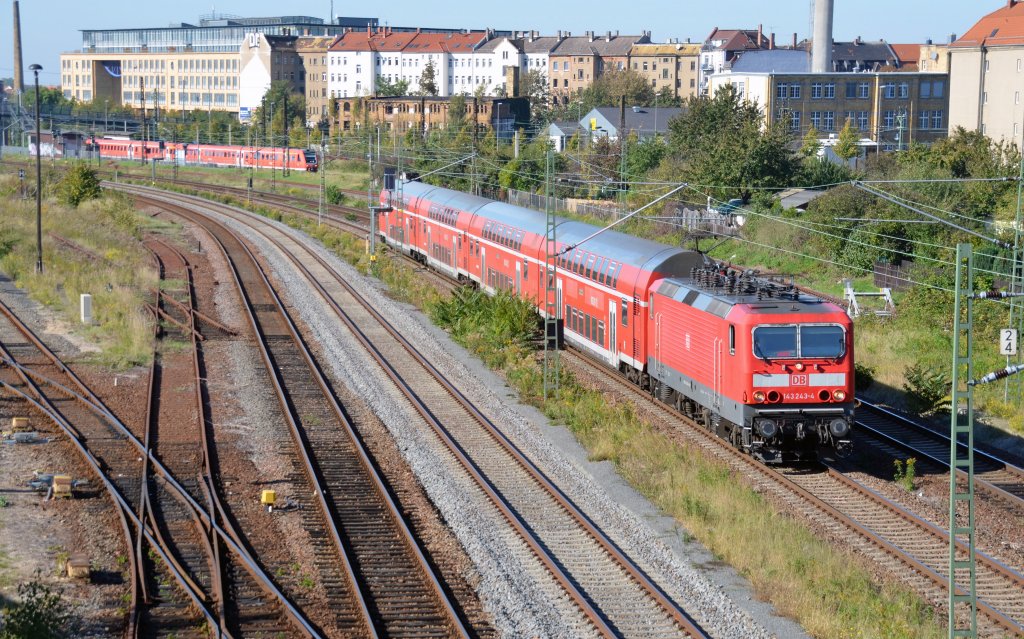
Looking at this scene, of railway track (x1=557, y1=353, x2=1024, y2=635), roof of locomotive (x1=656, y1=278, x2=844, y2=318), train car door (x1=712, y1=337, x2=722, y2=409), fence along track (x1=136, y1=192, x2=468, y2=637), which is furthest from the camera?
train car door (x1=712, y1=337, x2=722, y2=409)

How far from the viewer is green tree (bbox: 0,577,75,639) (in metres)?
12.9

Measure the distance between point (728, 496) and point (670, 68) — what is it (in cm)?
14799

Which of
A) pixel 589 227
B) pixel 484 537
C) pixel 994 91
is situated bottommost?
pixel 484 537

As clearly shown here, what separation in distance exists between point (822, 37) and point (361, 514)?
93.4m

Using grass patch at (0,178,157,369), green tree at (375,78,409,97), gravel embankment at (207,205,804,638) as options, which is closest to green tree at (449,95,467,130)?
green tree at (375,78,409,97)

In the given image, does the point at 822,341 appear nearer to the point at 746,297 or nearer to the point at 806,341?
the point at 806,341

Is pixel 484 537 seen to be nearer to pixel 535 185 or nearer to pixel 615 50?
pixel 535 185

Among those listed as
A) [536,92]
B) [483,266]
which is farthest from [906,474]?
[536,92]

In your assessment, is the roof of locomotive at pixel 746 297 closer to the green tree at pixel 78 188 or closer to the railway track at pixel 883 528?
the railway track at pixel 883 528

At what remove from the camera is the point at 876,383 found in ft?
96.1

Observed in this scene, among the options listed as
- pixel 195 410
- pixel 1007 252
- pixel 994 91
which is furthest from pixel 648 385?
pixel 994 91

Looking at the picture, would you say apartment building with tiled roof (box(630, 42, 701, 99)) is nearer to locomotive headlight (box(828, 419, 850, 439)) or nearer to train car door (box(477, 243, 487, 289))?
train car door (box(477, 243, 487, 289))

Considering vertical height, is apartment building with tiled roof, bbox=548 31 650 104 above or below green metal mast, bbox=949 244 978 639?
above

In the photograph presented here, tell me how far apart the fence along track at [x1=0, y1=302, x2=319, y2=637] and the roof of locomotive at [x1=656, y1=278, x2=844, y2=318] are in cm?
918
